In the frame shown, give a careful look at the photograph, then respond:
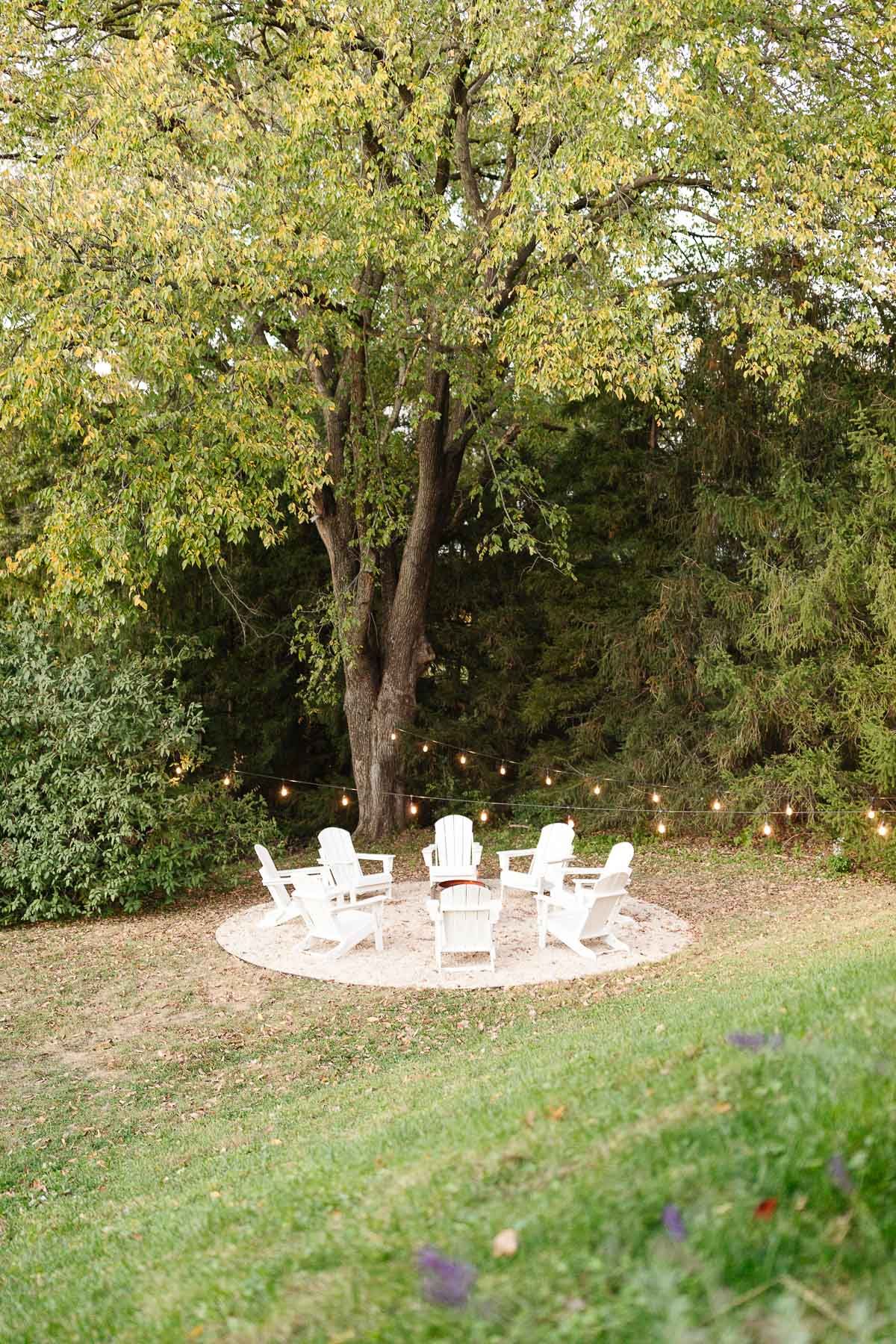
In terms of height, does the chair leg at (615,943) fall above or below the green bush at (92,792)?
below

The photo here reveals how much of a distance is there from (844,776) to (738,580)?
3152mm

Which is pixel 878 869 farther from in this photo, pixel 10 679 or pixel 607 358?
pixel 10 679

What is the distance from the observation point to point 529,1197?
2.20m

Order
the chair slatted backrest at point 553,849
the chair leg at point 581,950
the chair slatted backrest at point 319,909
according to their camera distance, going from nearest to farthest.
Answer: the chair leg at point 581,950 < the chair slatted backrest at point 319,909 < the chair slatted backrest at point 553,849

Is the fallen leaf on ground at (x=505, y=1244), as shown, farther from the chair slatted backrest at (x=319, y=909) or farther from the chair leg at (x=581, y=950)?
the chair slatted backrest at (x=319, y=909)

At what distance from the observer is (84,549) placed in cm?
1006

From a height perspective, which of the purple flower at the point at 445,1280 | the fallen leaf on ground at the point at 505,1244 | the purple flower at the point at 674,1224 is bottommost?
the purple flower at the point at 445,1280

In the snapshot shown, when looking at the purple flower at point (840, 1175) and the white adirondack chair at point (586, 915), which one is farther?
the white adirondack chair at point (586, 915)

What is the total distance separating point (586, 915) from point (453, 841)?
289cm

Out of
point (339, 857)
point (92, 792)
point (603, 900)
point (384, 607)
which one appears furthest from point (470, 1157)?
point (384, 607)

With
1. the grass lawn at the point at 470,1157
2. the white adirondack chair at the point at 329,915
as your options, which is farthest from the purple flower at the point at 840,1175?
the white adirondack chair at the point at 329,915

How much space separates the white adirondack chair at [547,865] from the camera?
8.83 m

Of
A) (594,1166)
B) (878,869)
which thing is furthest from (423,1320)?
(878,869)

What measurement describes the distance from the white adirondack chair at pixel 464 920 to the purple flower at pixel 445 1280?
5.30 meters
